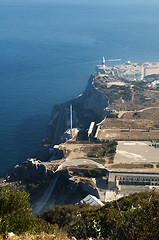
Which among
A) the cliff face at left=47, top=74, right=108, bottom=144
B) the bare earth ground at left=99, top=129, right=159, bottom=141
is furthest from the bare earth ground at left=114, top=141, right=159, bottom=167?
the cliff face at left=47, top=74, right=108, bottom=144

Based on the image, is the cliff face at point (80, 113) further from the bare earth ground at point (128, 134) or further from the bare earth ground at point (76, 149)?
the bare earth ground at point (76, 149)

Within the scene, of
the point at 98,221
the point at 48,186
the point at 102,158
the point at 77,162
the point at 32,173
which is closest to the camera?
the point at 98,221

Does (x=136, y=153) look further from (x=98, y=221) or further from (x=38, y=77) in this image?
(x=38, y=77)

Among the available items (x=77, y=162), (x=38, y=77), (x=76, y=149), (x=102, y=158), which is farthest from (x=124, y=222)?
(x=38, y=77)

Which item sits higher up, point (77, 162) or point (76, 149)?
point (76, 149)

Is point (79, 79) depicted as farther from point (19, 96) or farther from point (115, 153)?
point (115, 153)

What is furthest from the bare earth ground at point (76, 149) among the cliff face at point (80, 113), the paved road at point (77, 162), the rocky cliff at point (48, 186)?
the cliff face at point (80, 113)

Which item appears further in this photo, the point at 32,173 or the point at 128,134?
the point at 128,134

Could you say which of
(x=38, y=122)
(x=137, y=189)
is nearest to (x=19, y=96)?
(x=38, y=122)
